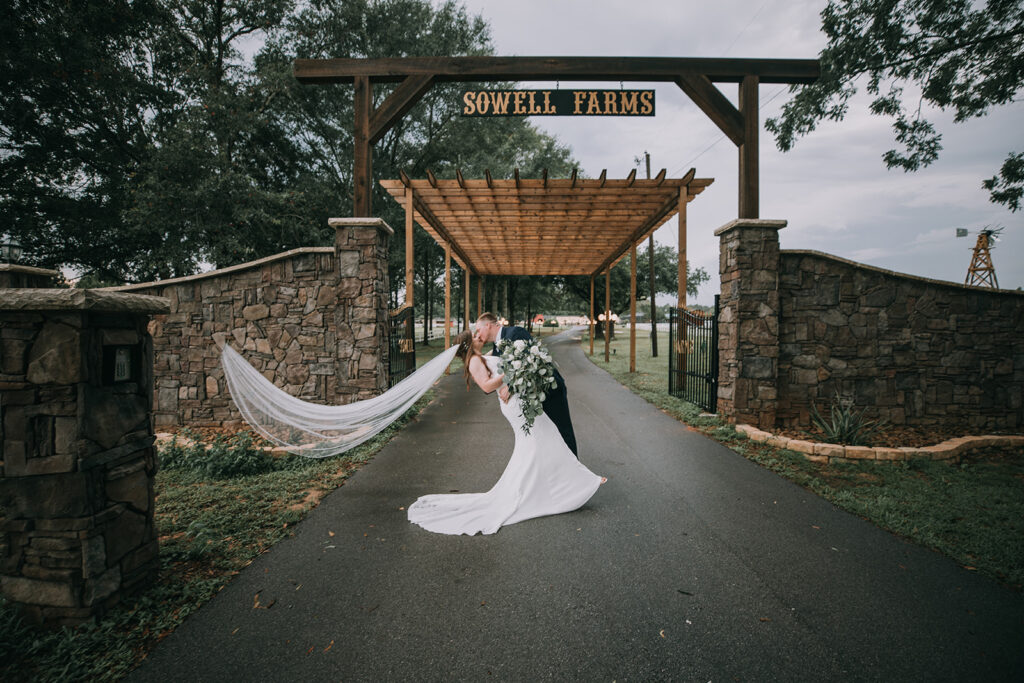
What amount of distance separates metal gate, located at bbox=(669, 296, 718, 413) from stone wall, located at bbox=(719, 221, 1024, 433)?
2.41 ft

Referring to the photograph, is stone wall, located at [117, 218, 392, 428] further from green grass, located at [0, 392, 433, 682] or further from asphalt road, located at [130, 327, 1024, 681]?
asphalt road, located at [130, 327, 1024, 681]

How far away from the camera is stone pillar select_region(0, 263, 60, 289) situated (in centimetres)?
532

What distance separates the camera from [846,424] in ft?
19.3

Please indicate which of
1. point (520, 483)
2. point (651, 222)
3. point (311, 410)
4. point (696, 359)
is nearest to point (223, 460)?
point (311, 410)

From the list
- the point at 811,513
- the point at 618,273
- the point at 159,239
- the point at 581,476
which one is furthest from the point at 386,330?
the point at 618,273

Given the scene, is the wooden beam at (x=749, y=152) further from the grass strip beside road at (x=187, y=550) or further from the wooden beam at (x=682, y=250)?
the grass strip beside road at (x=187, y=550)

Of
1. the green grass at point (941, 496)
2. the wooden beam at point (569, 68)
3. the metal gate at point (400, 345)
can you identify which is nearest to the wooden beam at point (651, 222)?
the wooden beam at point (569, 68)

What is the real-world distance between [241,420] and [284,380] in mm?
940

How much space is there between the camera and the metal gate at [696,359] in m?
7.79

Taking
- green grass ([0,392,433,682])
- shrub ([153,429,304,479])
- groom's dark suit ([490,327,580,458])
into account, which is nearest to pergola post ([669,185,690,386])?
groom's dark suit ([490,327,580,458])

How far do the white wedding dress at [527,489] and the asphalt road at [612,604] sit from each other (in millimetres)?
163

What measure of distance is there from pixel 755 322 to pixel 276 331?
7.79 metres

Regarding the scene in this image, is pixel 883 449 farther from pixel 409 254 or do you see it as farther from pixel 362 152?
pixel 362 152

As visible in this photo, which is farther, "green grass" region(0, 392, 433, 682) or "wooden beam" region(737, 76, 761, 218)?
"wooden beam" region(737, 76, 761, 218)
